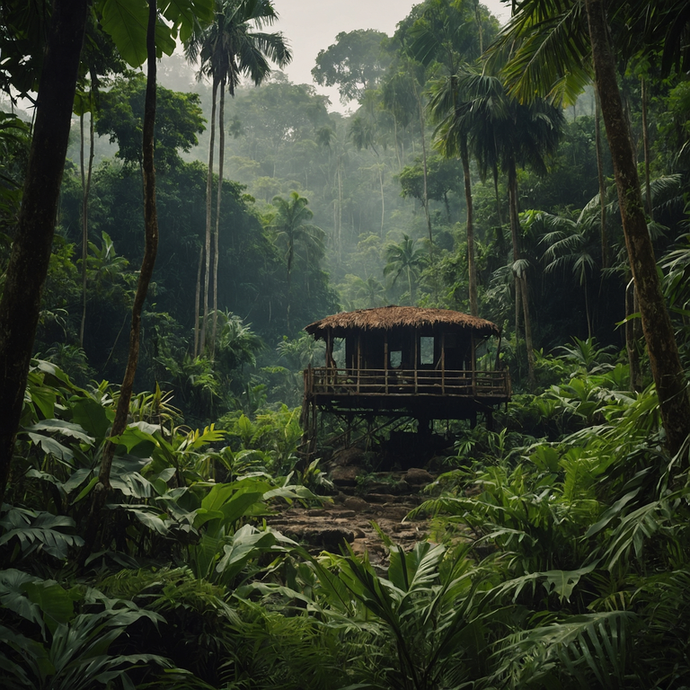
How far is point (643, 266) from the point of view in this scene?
Answer: 16.0ft

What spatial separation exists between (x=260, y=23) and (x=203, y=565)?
21967mm

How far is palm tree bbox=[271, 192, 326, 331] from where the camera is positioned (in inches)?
1382

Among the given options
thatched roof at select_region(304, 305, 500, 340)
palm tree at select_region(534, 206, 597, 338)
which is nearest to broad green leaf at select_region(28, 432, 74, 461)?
thatched roof at select_region(304, 305, 500, 340)

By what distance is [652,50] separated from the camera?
6.96 m

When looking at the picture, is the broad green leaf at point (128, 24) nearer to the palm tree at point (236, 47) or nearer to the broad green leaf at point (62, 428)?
the broad green leaf at point (62, 428)

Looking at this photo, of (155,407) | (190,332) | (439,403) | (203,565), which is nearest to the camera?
(203,565)

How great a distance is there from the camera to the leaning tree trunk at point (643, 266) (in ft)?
14.9

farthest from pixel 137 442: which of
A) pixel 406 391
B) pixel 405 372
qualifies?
pixel 406 391

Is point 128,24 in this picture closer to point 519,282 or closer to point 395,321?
point 395,321

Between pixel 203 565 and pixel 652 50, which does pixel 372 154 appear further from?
pixel 203 565

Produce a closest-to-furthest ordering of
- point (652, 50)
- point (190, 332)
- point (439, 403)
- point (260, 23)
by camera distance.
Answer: point (652, 50) → point (439, 403) → point (260, 23) → point (190, 332)

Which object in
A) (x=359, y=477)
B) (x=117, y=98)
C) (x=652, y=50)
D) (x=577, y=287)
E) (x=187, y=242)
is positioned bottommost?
(x=359, y=477)

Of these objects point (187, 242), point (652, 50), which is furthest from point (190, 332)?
point (652, 50)

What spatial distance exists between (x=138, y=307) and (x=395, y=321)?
11.8 meters
